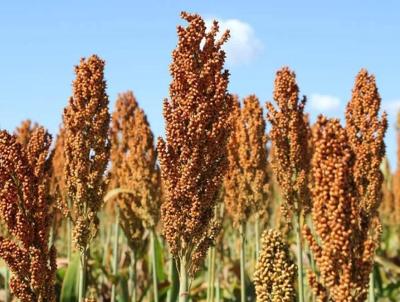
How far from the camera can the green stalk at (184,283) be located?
4.98 meters

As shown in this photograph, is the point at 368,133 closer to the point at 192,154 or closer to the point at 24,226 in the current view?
the point at 192,154

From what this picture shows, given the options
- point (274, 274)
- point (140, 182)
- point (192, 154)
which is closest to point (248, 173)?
point (140, 182)

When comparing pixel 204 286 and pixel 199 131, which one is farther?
pixel 204 286

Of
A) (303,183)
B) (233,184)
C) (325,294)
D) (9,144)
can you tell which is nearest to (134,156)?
(233,184)

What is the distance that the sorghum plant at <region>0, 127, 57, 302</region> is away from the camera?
5246 mm

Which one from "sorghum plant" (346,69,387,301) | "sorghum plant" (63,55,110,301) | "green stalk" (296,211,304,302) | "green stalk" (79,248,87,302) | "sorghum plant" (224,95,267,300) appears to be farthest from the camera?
"sorghum plant" (224,95,267,300)

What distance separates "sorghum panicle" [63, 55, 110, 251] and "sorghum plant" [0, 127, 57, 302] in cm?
78

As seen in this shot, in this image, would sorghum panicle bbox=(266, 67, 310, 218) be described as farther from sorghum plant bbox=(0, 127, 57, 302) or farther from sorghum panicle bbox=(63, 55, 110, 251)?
sorghum plant bbox=(0, 127, 57, 302)

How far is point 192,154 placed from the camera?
509 cm

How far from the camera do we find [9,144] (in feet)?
17.6

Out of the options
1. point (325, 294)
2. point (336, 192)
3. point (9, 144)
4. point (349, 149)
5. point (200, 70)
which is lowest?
point (325, 294)

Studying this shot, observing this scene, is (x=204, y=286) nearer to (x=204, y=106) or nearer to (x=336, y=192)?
(x=204, y=106)

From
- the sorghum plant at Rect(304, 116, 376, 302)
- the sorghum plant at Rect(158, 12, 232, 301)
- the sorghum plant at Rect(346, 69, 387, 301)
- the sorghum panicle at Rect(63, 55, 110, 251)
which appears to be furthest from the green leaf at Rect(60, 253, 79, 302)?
the sorghum plant at Rect(304, 116, 376, 302)

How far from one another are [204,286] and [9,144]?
5320 millimetres
